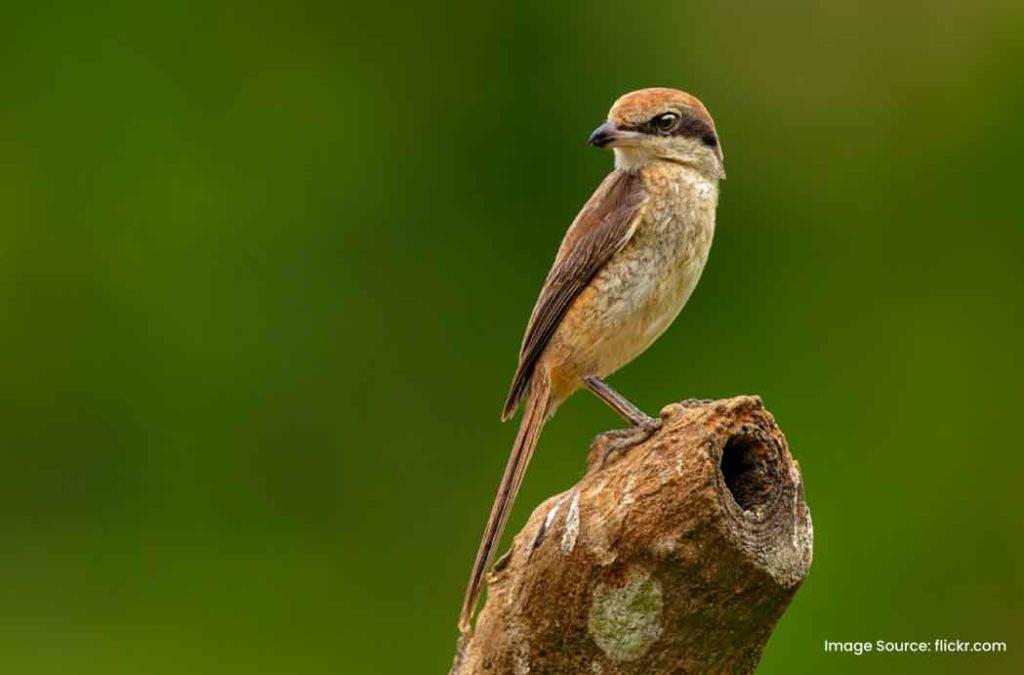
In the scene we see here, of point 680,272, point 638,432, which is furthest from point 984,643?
point 638,432

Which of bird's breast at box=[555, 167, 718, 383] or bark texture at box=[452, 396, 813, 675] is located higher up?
bird's breast at box=[555, 167, 718, 383]

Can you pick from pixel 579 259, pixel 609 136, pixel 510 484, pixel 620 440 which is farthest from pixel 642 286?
pixel 620 440

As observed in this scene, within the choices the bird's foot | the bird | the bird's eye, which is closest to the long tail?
the bird

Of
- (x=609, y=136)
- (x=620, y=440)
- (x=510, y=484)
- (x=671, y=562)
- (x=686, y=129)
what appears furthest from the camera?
(x=686, y=129)

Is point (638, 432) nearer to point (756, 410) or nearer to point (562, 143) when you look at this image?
point (756, 410)

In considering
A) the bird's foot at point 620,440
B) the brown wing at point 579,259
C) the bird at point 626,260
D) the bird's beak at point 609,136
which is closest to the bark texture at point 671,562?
the bird's foot at point 620,440

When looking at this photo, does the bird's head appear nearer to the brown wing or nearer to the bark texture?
the brown wing

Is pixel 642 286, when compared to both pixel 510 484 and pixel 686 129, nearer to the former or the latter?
pixel 686 129
